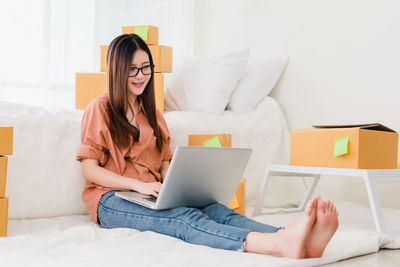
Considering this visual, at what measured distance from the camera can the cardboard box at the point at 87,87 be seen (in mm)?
2021

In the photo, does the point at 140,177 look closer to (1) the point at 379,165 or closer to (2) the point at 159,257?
(2) the point at 159,257

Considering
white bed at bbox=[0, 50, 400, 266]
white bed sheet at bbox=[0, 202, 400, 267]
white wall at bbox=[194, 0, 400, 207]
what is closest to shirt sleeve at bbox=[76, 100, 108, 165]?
white bed at bbox=[0, 50, 400, 266]

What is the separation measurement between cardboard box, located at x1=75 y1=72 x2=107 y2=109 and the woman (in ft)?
1.40

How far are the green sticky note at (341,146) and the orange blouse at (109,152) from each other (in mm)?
618

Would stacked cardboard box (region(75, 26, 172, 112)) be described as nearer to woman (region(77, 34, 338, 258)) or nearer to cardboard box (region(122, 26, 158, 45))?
cardboard box (region(122, 26, 158, 45))

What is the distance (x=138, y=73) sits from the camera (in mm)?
1586

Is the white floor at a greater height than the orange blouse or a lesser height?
lesser

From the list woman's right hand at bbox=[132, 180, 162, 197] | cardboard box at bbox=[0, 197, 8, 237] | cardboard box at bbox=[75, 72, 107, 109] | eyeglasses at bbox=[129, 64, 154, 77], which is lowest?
cardboard box at bbox=[0, 197, 8, 237]

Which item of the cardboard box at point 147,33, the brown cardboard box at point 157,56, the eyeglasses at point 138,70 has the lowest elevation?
the eyeglasses at point 138,70

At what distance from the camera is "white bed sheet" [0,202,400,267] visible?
100cm

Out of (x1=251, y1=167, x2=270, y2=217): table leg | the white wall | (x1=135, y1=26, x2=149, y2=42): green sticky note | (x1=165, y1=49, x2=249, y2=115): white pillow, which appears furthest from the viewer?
(x1=165, y1=49, x2=249, y2=115): white pillow

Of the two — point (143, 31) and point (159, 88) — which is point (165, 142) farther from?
point (143, 31)

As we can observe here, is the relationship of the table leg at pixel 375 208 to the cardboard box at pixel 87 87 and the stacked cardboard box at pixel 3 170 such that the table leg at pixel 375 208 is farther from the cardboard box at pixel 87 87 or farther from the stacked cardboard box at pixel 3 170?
the cardboard box at pixel 87 87

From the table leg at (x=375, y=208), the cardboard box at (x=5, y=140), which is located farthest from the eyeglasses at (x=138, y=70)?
the table leg at (x=375, y=208)
